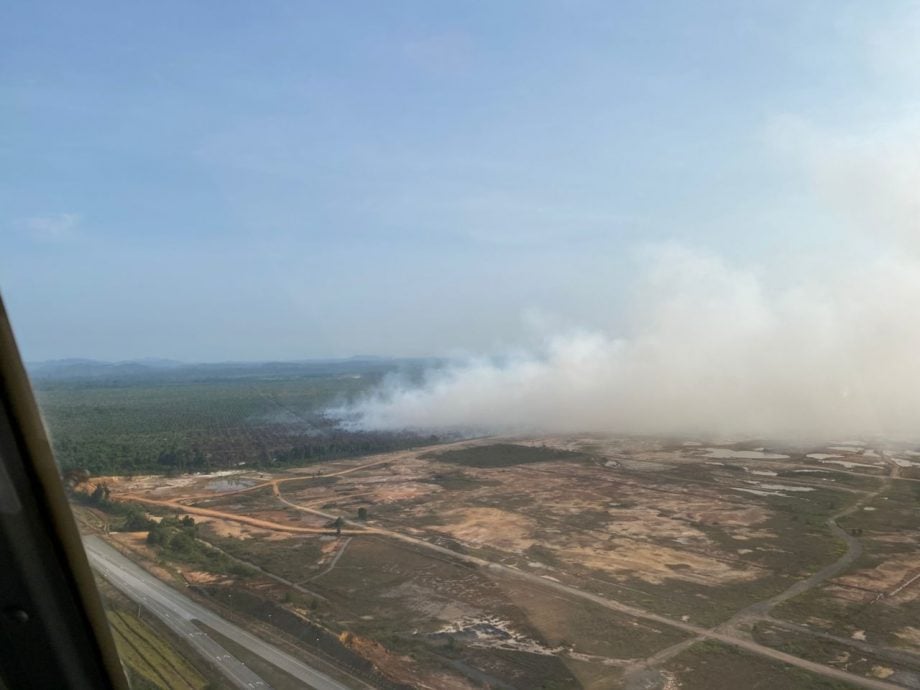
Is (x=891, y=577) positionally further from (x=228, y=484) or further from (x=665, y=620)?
(x=228, y=484)

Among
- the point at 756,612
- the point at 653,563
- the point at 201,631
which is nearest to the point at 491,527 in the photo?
the point at 653,563

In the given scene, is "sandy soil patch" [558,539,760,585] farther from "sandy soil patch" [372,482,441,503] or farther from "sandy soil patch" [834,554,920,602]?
"sandy soil patch" [372,482,441,503]

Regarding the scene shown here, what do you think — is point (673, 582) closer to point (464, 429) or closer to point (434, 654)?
point (434, 654)

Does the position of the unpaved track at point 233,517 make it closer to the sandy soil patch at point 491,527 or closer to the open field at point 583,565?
the open field at point 583,565

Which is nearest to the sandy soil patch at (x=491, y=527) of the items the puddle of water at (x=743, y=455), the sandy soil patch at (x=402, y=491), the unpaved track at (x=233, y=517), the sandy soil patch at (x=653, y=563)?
the sandy soil patch at (x=653, y=563)

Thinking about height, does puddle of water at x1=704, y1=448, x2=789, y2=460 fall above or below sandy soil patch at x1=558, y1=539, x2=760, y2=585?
below

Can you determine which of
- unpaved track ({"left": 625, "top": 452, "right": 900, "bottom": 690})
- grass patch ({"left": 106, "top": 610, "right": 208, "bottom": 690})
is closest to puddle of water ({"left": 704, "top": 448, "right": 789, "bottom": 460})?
unpaved track ({"left": 625, "top": 452, "right": 900, "bottom": 690})

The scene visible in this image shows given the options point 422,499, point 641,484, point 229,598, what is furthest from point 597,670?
point 641,484
